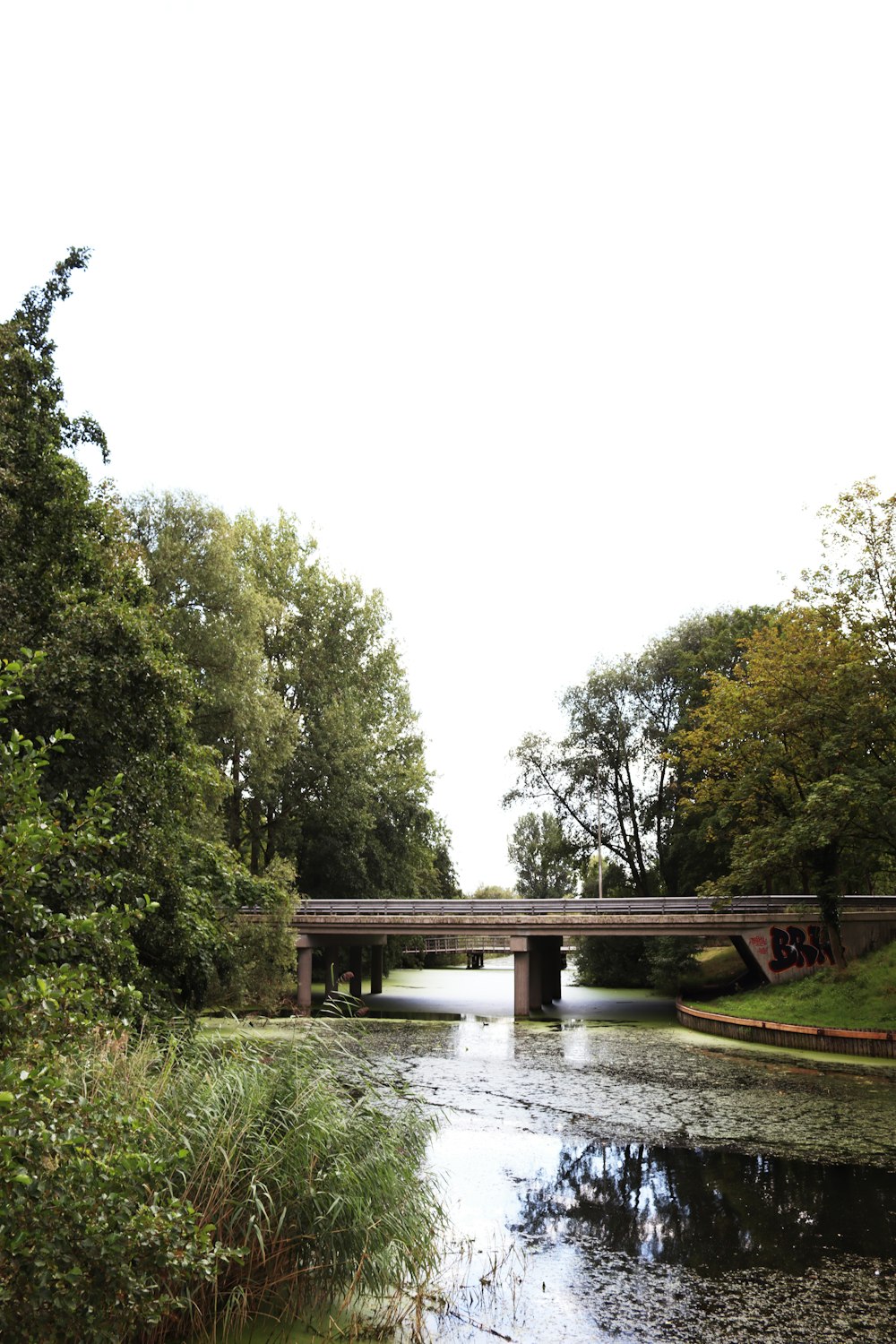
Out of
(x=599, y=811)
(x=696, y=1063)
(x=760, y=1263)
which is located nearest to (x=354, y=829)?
(x=599, y=811)

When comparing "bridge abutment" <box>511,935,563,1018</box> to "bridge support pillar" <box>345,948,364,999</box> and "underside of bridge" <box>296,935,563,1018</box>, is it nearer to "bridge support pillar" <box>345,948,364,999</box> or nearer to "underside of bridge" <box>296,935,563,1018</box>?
"underside of bridge" <box>296,935,563,1018</box>

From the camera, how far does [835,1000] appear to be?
21.5 metres

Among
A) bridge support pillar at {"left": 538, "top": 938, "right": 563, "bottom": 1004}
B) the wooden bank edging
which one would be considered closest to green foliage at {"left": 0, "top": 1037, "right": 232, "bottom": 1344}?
the wooden bank edging

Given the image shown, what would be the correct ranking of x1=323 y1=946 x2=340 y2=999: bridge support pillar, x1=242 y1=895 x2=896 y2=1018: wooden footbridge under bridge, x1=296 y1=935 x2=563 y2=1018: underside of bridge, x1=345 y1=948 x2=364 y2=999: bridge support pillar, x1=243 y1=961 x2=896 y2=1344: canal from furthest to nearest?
x1=345 y1=948 x2=364 y2=999: bridge support pillar, x1=323 y1=946 x2=340 y2=999: bridge support pillar, x1=296 y1=935 x2=563 y2=1018: underside of bridge, x1=242 y1=895 x2=896 y2=1018: wooden footbridge under bridge, x1=243 y1=961 x2=896 y2=1344: canal

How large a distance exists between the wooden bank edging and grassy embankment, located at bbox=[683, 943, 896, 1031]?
28 centimetres

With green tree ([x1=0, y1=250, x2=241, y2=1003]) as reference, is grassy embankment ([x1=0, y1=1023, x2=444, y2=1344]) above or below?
below

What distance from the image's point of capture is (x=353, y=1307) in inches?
226

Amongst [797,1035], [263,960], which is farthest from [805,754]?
[263,960]

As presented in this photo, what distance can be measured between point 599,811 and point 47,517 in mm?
28532

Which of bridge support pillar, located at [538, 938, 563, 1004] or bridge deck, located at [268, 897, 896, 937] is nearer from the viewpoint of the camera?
bridge deck, located at [268, 897, 896, 937]

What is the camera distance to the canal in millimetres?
6316

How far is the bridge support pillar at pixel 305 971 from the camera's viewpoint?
1112 inches

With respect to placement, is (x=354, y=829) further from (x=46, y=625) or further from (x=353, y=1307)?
(x=353, y=1307)

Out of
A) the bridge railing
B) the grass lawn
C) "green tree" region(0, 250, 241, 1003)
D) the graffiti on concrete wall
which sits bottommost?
the grass lawn
